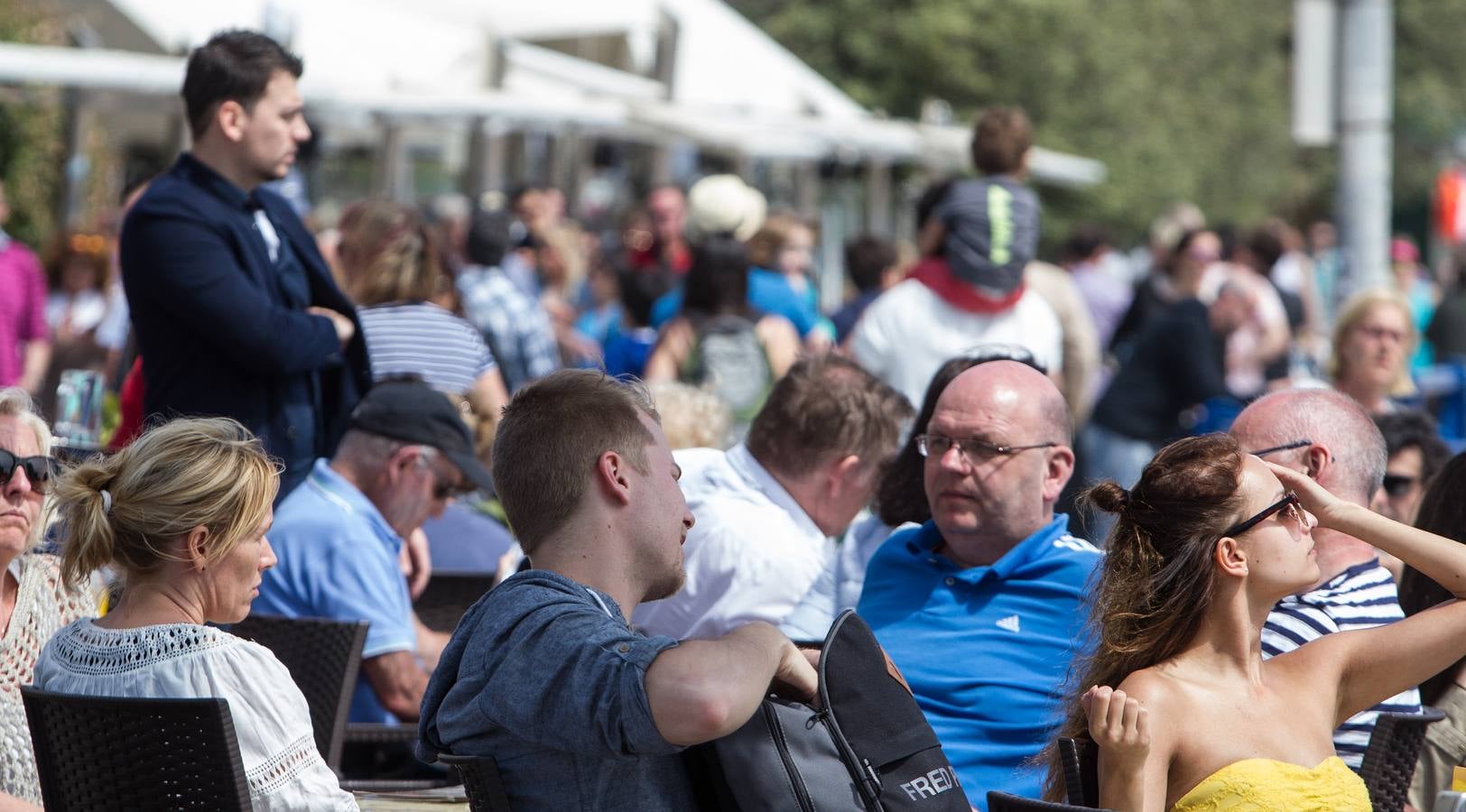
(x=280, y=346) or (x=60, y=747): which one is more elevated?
(x=280, y=346)

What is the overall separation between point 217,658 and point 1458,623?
2.10m

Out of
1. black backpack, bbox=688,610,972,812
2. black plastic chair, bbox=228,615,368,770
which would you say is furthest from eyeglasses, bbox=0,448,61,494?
black backpack, bbox=688,610,972,812

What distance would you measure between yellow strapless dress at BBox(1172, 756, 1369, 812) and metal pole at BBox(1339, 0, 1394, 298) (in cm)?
624

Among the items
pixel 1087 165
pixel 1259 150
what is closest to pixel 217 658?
pixel 1087 165

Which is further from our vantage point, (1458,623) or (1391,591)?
(1391,591)

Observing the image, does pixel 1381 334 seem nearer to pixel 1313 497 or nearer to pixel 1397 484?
pixel 1397 484

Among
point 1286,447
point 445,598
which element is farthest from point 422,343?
point 1286,447

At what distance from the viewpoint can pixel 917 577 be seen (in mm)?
4094

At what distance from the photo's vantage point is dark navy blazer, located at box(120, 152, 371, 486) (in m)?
4.53

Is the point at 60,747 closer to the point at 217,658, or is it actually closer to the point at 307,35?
the point at 217,658

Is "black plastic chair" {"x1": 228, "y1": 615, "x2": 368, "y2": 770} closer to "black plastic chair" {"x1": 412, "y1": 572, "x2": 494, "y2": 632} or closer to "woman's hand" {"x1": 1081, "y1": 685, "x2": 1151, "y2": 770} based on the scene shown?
"black plastic chair" {"x1": 412, "y1": 572, "x2": 494, "y2": 632}

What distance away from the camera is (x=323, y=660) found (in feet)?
12.7

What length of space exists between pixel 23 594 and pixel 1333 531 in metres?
2.66

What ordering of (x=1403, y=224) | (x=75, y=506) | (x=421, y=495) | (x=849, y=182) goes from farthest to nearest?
(x=1403, y=224) < (x=849, y=182) < (x=421, y=495) < (x=75, y=506)
